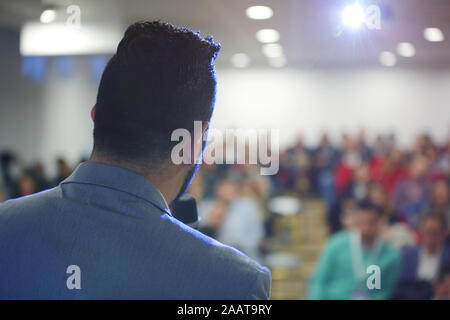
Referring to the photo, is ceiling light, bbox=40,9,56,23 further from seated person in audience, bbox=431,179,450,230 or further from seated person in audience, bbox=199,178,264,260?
seated person in audience, bbox=431,179,450,230

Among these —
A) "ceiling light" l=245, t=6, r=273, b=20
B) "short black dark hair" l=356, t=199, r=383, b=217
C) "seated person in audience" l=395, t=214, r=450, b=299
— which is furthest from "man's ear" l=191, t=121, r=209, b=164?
"short black dark hair" l=356, t=199, r=383, b=217

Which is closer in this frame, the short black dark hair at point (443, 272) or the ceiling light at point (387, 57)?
the short black dark hair at point (443, 272)

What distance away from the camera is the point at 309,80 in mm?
7832

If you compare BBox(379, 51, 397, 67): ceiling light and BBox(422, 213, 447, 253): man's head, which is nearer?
BBox(379, 51, 397, 67): ceiling light

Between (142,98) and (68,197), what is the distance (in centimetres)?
11

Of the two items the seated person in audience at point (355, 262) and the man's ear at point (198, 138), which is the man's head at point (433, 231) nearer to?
the seated person in audience at point (355, 262)

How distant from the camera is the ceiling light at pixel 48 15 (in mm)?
844

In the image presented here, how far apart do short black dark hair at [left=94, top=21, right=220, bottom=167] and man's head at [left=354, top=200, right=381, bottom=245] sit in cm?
184

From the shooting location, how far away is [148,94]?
0.44 meters

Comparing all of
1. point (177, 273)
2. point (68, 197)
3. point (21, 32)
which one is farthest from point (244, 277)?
point (21, 32)

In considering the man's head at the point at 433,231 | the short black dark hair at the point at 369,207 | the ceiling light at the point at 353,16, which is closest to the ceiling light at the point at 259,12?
the ceiling light at the point at 353,16

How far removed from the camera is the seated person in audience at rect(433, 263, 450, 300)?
1.83 metres

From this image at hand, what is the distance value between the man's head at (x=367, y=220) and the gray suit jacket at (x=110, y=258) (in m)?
1.84

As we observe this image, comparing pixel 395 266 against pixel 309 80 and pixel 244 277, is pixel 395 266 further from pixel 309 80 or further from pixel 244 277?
pixel 309 80
